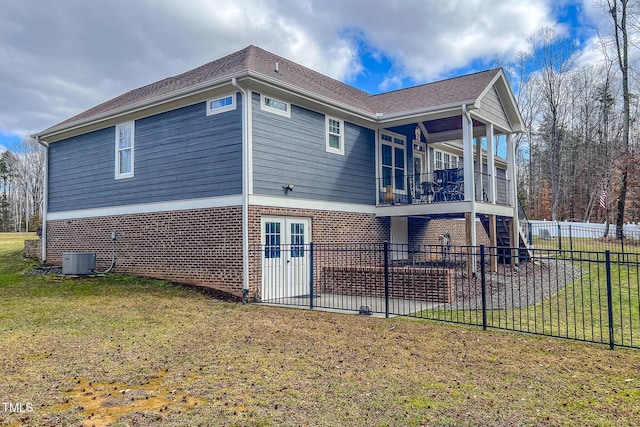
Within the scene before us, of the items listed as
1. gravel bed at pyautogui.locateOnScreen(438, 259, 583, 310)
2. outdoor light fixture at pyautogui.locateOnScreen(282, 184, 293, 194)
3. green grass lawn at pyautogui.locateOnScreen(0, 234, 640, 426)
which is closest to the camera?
green grass lawn at pyautogui.locateOnScreen(0, 234, 640, 426)

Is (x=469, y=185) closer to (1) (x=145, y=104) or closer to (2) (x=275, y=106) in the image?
(2) (x=275, y=106)

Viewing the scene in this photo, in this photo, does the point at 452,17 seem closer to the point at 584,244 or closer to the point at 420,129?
the point at 420,129

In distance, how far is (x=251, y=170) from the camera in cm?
985

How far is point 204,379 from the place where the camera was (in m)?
4.69

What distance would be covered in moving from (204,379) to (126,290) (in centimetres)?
642

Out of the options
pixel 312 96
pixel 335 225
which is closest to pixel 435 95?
pixel 312 96

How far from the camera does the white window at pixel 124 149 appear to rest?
488 inches

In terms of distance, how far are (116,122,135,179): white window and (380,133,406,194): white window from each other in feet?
25.0

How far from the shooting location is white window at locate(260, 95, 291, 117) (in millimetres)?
10351

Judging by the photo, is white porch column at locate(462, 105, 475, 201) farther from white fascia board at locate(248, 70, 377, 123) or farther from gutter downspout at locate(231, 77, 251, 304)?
gutter downspout at locate(231, 77, 251, 304)

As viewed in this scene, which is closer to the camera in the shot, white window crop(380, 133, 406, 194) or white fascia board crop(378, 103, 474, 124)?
white fascia board crop(378, 103, 474, 124)

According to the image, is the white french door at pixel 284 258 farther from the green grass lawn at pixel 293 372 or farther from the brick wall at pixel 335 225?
the green grass lawn at pixel 293 372

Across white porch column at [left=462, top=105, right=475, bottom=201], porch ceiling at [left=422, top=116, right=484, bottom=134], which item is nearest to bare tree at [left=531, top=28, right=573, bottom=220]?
porch ceiling at [left=422, top=116, right=484, bottom=134]

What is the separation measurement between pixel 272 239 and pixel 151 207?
3723 mm
